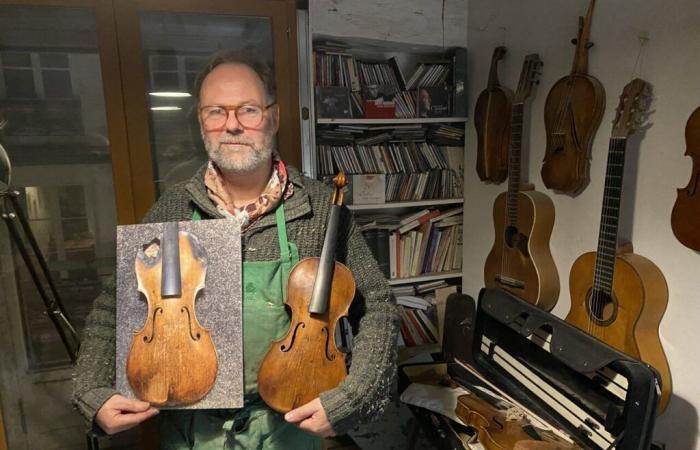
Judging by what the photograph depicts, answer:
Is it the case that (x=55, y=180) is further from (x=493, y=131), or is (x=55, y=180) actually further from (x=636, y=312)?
(x=636, y=312)

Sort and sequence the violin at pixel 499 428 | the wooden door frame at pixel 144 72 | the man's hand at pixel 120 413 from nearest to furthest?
the man's hand at pixel 120 413, the violin at pixel 499 428, the wooden door frame at pixel 144 72

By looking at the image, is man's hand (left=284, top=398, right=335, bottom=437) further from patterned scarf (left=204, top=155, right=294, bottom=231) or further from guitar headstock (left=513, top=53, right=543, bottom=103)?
guitar headstock (left=513, top=53, right=543, bottom=103)

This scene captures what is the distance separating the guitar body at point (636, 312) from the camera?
4.47 feet

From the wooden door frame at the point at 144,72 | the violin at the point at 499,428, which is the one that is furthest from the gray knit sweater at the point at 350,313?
the wooden door frame at the point at 144,72

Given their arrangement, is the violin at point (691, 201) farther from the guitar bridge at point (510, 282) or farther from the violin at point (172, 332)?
the violin at point (172, 332)

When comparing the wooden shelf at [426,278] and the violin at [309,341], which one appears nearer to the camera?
the violin at [309,341]

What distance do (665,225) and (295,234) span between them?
3.77 ft

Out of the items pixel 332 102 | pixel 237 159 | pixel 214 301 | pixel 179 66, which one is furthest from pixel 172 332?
pixel 332 102

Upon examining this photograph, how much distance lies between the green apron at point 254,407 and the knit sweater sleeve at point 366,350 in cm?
17

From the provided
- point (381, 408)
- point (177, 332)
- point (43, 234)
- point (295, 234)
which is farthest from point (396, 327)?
point (43, 234)

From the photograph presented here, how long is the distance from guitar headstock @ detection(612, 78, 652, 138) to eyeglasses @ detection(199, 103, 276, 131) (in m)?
1.11

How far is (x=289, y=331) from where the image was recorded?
100 centimetres

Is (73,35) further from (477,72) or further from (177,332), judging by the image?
(477,72)

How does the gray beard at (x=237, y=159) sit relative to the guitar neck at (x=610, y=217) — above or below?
above
